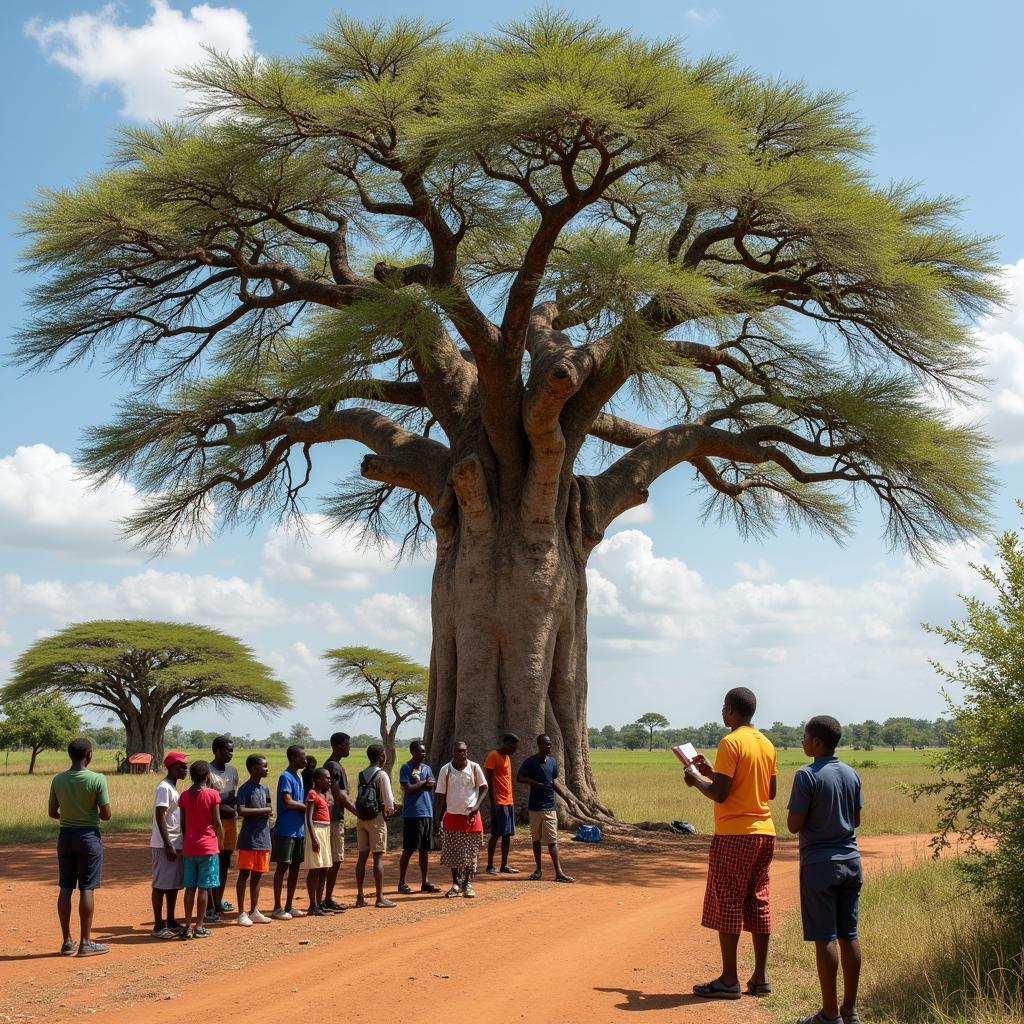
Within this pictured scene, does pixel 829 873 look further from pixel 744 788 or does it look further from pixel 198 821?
pixel 198 821

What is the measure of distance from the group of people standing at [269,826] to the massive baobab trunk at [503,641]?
3572 millimetres

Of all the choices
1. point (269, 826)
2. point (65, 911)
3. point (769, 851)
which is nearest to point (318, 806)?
point (269, 826)

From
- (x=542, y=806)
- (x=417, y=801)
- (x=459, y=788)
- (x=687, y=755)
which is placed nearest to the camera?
(x=687, y=755)

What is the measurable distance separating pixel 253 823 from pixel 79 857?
1.44m

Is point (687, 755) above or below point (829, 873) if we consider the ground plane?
above

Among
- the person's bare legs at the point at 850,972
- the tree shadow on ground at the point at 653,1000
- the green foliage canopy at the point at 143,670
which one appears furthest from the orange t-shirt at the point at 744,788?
the green foliage canopy at the point at 143,670

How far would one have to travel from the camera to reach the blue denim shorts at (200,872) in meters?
8.52

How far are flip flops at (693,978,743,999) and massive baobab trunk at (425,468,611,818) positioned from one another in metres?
7.93

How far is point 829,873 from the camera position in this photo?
19.5 feet

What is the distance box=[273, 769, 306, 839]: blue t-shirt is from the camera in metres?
9.12

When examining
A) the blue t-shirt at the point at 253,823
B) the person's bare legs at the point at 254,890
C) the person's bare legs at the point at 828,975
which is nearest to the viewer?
the person's bare legs at the point at 828,975

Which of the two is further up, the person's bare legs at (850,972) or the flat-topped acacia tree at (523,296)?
the flat-topped acacia tree at (523,296)

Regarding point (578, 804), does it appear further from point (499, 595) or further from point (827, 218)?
point (827, 218)

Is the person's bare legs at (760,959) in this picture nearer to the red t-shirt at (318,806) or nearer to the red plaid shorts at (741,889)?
the red plaid shorts at (741,889)
